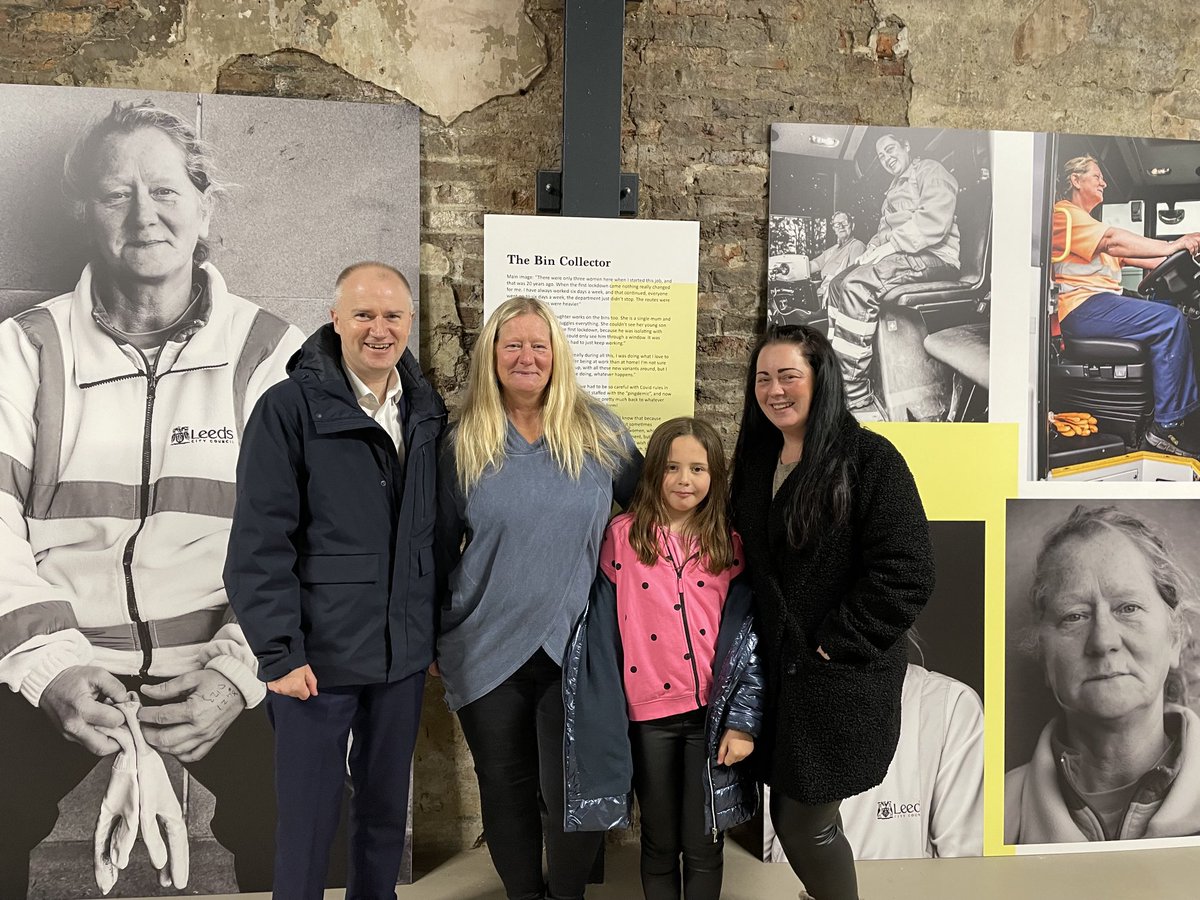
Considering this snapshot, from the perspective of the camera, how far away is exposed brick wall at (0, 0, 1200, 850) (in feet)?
8.75

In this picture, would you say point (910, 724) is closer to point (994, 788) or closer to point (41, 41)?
point (994, 788)

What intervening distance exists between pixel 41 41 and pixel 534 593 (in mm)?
2179

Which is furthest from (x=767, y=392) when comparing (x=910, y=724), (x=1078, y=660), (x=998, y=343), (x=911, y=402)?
(x=1078, y=660)

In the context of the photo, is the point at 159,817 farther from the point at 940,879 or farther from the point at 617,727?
the point at 940,879

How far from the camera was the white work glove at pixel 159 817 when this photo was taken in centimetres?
248

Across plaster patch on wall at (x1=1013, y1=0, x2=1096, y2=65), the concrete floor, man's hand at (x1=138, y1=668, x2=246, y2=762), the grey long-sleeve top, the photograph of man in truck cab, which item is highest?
→ plaster patch on wall at (x1=1013, y1=0, x2=1096, y2=65)

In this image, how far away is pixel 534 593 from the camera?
200 centimetres

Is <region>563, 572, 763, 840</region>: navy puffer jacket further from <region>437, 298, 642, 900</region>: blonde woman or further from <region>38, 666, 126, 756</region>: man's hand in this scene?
<region>38, 666, 126, 756</region>: man's hand

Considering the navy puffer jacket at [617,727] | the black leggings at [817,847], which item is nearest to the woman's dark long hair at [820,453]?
the navy puffer jacket at [617,727]

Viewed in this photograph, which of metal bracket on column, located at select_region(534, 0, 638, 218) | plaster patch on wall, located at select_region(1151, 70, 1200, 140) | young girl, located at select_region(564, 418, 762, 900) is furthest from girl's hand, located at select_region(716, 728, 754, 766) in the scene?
plaster patch on wall, located at select_region(1151, 70, 1200, 140)

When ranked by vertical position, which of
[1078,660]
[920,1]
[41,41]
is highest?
[920,1]

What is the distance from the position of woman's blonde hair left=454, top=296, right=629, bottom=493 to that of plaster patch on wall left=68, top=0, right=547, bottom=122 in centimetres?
97

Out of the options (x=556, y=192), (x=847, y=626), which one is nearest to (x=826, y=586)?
(x=847, y=626)

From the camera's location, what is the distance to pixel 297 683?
1818 millimetres
